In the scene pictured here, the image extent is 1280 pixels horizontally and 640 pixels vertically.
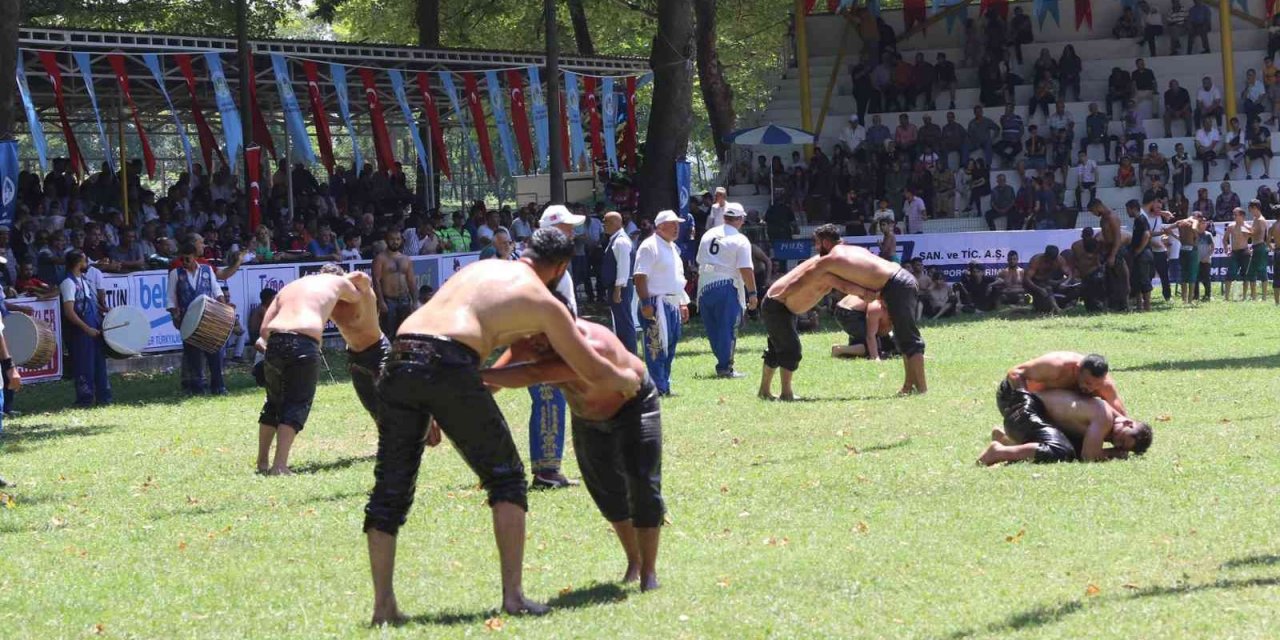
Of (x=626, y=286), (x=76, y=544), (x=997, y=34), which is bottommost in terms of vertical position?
(x=76, y=544)

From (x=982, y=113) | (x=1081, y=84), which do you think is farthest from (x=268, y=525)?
(x=1081, y=84)

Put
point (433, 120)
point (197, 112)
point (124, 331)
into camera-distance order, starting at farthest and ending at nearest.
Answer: point (433, 120), point (197, 112), point (124, 331)

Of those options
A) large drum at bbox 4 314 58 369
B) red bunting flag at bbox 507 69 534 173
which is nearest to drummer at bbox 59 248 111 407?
large drum at bbox 4 314 58 369

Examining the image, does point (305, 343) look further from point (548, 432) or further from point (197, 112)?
point (197, 112)

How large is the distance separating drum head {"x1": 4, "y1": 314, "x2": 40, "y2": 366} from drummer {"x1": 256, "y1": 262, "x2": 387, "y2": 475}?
6.16 metres

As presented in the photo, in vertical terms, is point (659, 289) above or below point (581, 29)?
below

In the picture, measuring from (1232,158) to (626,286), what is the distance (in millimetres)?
20273

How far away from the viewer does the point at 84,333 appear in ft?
59.3

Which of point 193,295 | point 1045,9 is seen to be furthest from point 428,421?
point 1045,9

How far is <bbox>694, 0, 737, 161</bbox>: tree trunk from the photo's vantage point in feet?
111

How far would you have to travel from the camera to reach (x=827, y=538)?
8445mm

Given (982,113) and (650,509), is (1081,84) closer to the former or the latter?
(982,113)

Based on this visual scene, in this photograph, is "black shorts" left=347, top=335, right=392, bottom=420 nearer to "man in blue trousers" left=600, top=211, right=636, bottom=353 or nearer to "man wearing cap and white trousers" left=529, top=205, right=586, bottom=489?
"man wearing cap and white trousers" left=529, top=205, right=586, bottom=489

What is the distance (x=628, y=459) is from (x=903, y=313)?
806 cm
